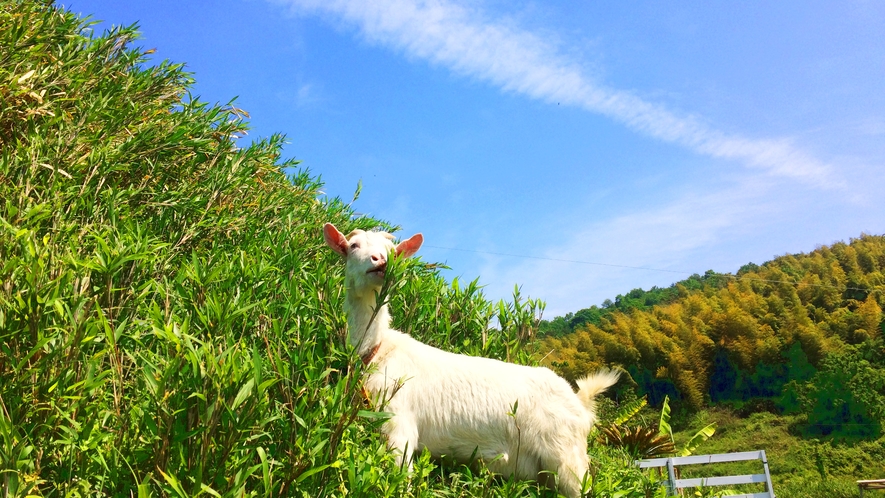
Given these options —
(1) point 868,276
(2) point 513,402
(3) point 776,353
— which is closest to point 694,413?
(3) point 776,353

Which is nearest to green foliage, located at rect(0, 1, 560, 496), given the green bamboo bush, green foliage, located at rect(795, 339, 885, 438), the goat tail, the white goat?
the green bamboo bush

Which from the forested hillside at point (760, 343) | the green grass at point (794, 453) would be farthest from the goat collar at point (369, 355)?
the forested hillside at point (760, 343)

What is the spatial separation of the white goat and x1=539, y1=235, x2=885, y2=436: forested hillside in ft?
111

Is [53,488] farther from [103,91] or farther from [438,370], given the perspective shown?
[103,91]

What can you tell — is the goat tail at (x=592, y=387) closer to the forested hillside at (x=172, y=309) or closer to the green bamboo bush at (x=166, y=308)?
the forested hillside at (x=172, y=309)

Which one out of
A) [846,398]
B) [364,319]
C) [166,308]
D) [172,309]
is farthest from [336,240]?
[846,398]

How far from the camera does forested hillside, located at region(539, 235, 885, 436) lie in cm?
3950

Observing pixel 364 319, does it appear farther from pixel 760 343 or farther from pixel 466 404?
pixel 760 343

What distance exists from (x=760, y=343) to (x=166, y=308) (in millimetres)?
46121

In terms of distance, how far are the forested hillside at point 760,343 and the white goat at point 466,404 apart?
33980 millimetres

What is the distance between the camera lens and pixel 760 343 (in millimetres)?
42094

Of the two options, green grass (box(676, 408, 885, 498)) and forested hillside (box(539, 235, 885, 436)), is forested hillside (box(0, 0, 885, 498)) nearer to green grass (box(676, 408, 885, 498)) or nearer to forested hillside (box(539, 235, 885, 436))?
green grass (box(676, 408, 885, 498))

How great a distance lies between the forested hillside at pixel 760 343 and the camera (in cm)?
3950

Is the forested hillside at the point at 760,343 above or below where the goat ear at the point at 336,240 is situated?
above
